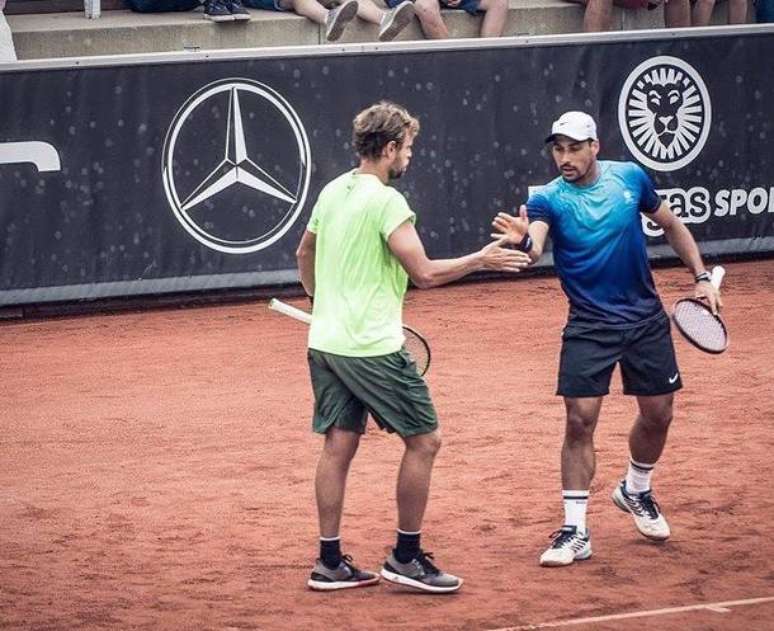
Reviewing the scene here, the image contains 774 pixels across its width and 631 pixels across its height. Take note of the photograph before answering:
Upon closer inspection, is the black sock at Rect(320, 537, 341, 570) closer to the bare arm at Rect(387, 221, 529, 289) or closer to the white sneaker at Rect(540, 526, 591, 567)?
the white sneaker at Rect(540, 526, 591, 567)

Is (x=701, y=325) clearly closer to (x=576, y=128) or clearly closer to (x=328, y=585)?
(x=576, y=128)

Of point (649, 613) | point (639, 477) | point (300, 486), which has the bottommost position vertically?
point (300, 486)

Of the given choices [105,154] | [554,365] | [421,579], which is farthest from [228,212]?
[421,579]

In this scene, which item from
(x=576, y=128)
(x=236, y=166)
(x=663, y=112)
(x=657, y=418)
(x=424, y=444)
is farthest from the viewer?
(x=663, y=112)

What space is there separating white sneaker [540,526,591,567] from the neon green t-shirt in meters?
1.11

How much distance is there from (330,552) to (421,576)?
14.6 inches

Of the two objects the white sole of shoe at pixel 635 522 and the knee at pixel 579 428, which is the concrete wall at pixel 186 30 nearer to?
the white sole of shoe at pixel 635 522

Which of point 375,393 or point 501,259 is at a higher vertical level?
point 501,259

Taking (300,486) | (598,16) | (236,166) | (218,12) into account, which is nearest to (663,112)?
(598,16)

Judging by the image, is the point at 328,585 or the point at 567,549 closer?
the point at 328,585

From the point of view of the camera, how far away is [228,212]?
13883 millimetres

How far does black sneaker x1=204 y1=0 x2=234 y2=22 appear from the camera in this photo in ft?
54.2

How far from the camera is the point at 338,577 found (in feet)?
22.7

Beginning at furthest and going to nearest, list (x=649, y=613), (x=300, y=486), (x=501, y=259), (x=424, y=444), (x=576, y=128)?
(x=300, y=486), (x=576, y=128), (x=424, y=444), (x=501, y=259), (x=649, y=613)
